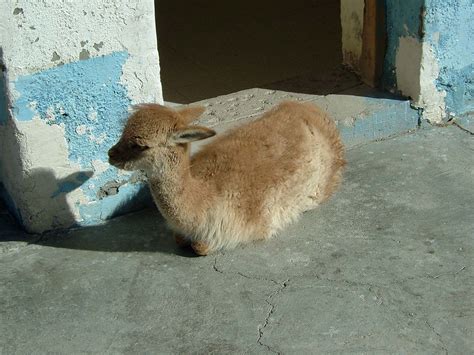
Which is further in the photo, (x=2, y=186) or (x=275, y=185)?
(x=2, y=186)

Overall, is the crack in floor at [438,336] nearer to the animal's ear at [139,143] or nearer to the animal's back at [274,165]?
the animal's back at [274,165]

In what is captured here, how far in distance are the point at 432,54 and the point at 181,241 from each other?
2379 millimetres

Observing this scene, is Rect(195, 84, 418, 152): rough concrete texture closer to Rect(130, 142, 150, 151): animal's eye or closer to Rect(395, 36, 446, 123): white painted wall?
Rect(395, 36, 446, 123): white painted wall

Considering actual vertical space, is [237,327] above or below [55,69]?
below

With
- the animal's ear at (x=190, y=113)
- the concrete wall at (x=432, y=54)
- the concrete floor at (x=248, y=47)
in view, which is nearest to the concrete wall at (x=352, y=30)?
the concrete floor at (x=248, y=47)

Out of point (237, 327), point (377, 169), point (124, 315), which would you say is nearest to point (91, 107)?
point (124, 315)

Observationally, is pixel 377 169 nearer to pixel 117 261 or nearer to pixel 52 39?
pixel 117 261

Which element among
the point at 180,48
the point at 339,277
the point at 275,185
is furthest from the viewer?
the point at 180,48

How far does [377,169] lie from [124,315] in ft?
7.32

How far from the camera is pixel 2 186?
554cm

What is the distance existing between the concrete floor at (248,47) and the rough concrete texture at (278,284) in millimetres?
1439

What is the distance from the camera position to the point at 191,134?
14.9ft

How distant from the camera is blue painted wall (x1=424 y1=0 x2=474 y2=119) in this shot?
5945 millimetres

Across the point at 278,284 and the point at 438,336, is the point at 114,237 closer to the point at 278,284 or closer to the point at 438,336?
the point at 278,284
